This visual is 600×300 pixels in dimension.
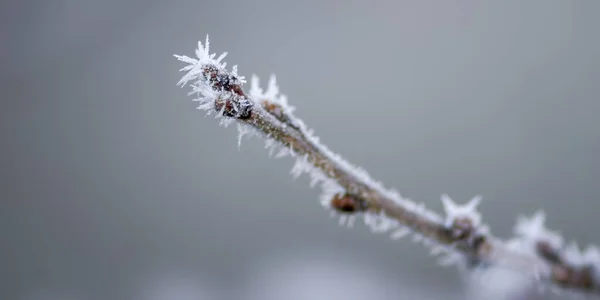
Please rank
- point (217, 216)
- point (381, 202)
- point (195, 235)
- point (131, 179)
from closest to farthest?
point (381, 202), point (195, 235), point (217, 216), point (131, 179)

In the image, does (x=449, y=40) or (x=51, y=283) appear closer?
(x=51, y=283)

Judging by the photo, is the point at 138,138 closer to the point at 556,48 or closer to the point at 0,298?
the point at 0,298

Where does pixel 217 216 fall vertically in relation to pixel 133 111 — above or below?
below

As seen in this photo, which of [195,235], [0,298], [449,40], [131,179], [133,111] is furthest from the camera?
[449,40]

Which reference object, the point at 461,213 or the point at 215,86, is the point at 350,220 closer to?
the point at 461,213

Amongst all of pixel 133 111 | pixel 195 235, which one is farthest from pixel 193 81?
pixel 133 111

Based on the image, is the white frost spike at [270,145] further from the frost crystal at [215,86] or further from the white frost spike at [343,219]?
the white frost spike at [343,219]

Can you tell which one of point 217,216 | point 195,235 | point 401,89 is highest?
point 401,89
